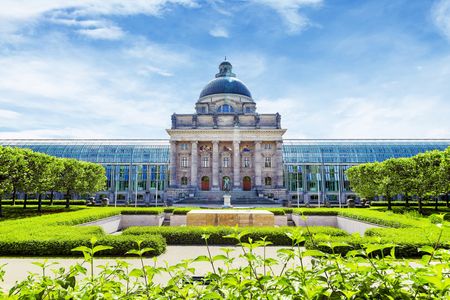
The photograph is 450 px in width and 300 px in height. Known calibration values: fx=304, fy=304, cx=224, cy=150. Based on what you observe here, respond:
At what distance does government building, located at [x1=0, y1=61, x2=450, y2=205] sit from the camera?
5928 cm

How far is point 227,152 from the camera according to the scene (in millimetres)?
61469

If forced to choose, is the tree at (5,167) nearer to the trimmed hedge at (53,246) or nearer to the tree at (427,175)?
the trimmed hedge at (53,246)

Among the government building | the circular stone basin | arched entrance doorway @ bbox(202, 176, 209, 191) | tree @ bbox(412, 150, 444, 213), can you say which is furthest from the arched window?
the circular stone basin

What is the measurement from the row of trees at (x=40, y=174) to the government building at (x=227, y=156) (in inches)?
582

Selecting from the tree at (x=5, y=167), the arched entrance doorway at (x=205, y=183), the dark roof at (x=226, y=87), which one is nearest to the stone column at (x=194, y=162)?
the arched entrance doorway at (x=205, y=183)

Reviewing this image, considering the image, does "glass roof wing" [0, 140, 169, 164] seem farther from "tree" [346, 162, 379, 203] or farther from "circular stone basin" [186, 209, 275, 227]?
"circular stone basin" [186, 209, 275, 227]

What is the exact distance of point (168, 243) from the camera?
16.4 m

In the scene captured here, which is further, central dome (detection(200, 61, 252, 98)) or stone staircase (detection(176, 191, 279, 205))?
central dome (detection(200, 61, 252, 98))

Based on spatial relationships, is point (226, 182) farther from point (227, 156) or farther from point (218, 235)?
point (218, 235)

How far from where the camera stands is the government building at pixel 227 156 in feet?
194

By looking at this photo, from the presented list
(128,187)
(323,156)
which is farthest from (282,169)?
(128,187)

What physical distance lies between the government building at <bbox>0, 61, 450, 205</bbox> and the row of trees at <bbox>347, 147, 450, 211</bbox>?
15463 mm

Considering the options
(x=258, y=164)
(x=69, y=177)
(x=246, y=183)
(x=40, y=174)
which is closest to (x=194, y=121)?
(x=258, y=164)

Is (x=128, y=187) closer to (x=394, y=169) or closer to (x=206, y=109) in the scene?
(x=206, y=109)
